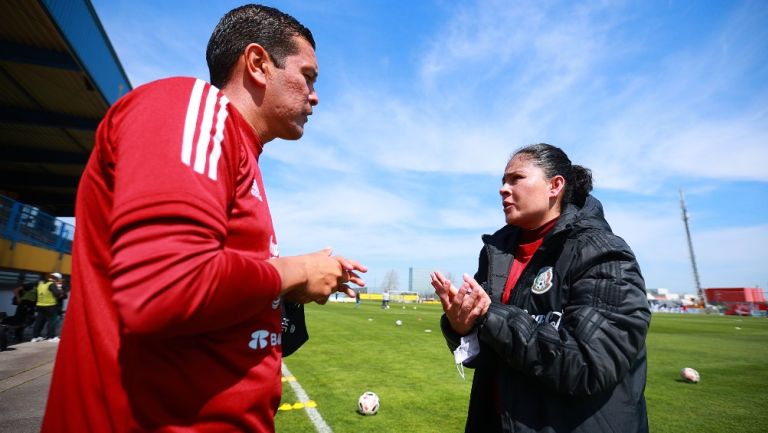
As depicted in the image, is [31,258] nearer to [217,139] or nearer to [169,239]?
[217,139]

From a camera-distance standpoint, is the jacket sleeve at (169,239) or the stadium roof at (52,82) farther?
the stadium roof at (52,82)

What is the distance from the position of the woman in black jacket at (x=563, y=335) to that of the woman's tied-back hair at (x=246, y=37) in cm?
142

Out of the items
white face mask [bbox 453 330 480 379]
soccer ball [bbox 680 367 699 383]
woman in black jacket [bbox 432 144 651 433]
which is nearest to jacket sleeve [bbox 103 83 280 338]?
woman in black jacket [bbox 432 144 651 433]

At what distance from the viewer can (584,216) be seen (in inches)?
96.7

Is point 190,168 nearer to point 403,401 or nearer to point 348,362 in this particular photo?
point 403,401

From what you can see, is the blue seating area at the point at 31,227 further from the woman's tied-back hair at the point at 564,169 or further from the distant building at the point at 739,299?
the distant building at the point at 739,299

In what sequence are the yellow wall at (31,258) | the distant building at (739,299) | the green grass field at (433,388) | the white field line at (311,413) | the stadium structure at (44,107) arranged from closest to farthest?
the white field line at (311,413) < the green grass field at (433,388) < the stadium structure at (44,107) < the yellow wall at (31,258) < the distant building at (739,299)

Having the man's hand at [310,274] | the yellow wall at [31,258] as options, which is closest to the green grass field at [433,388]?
the man's hand at [310,274]

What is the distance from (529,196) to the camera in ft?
9.27

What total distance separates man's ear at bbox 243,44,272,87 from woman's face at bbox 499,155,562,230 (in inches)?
78.0

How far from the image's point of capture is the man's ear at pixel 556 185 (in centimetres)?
288

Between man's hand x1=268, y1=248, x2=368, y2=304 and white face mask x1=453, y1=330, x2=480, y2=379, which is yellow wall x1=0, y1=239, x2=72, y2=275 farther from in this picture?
man's hand x1=268, y1=248, x2=368, y2=304

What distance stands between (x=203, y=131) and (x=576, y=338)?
189 centimetres

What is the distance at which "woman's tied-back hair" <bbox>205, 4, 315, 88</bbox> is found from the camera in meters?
1.56
